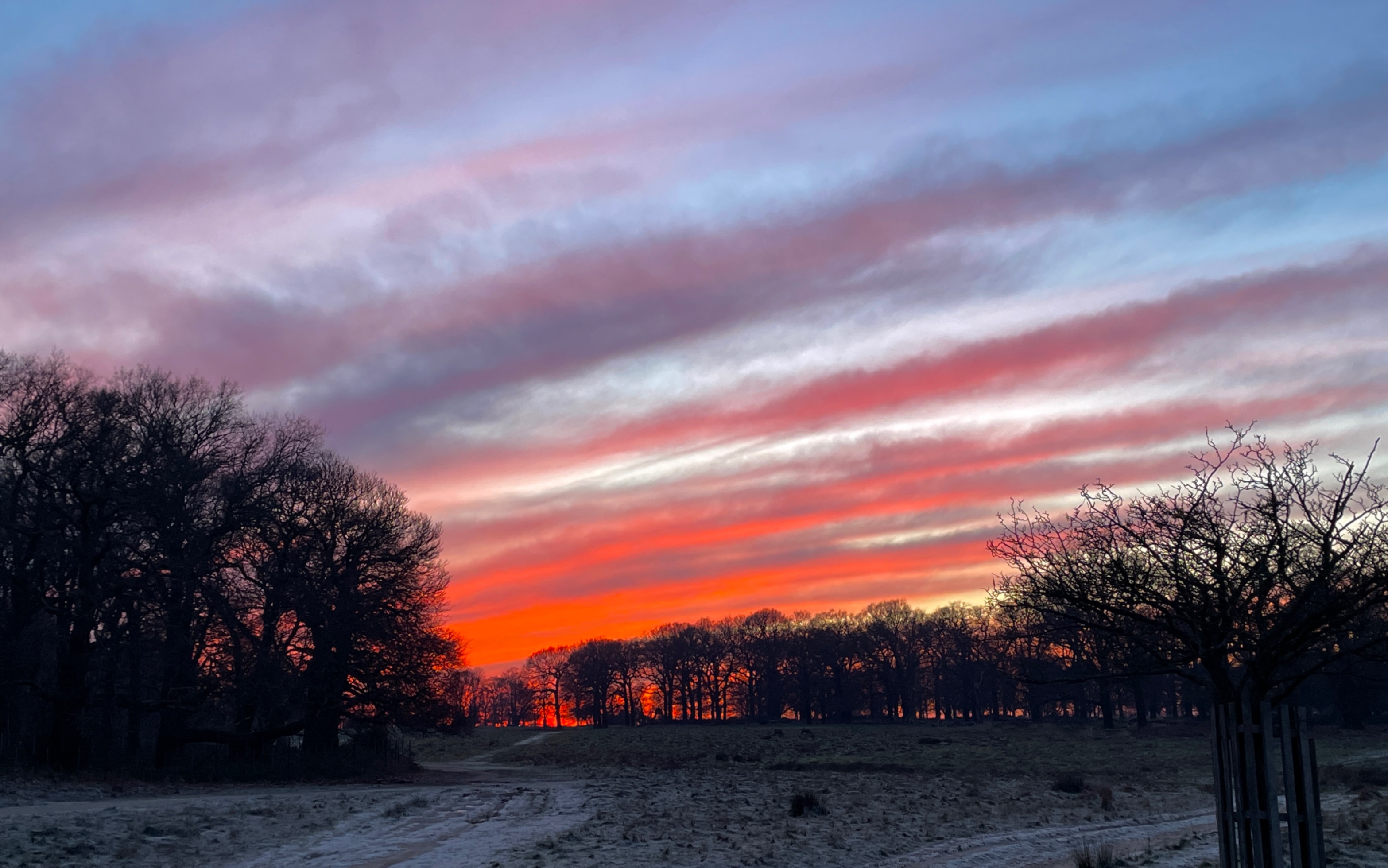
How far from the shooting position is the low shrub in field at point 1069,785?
108ft

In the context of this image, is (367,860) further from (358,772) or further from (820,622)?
(820,622)

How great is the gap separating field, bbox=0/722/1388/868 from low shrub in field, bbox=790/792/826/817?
7cm

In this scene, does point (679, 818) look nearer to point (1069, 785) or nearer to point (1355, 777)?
point (1069, 785)

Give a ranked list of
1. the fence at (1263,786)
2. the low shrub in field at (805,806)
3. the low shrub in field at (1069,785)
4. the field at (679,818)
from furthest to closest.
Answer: the low shrub in field at (1069,785), the low shrub in field at (805,806), the field at (679,818), the fence at (1263,786)

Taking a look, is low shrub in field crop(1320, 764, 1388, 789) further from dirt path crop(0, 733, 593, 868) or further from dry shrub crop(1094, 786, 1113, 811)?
dirt path crop(0, 733, 593, 868)

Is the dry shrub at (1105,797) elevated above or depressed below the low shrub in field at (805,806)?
below

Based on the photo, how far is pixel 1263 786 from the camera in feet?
33.9

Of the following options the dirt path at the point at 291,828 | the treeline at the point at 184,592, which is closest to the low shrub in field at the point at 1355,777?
the dirt path at the point at 291,828

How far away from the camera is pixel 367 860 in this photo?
19406 mm

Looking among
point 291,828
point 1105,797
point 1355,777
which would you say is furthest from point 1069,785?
point 291,828

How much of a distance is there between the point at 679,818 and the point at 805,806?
3.53 meters

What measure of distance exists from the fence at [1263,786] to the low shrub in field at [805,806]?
615 inches

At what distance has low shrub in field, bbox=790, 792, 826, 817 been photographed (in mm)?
25594

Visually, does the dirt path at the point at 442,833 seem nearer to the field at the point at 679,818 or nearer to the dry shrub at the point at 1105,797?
the field at the point at 679,818
